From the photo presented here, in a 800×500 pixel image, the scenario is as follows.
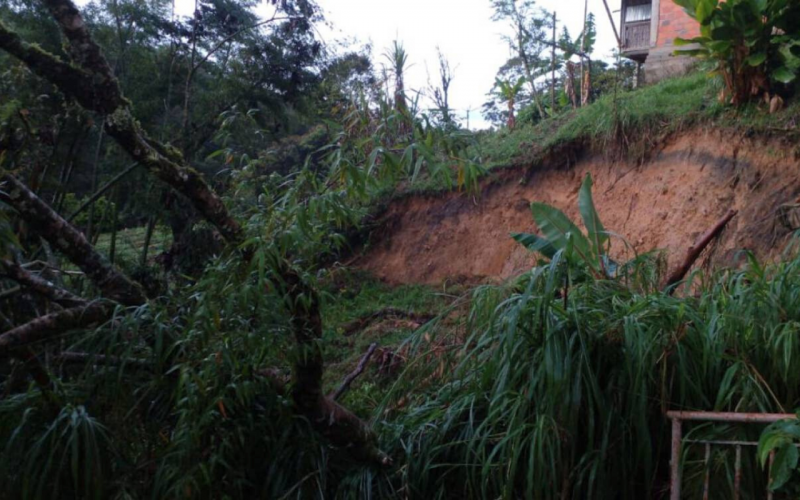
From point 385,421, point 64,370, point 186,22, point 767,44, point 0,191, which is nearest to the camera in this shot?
point 0,191

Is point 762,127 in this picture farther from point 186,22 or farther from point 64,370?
point 186,22

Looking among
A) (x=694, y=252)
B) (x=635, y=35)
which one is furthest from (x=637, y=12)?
(x=694, y=252)

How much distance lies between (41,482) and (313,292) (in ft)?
5.20

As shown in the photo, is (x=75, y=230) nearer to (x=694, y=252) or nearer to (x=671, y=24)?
(x=694, y=252)

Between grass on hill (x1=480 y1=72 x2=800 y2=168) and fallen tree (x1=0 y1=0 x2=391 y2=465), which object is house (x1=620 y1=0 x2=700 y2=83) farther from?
fallen tree (x1=0 y1=0 x2=391 y2=465)

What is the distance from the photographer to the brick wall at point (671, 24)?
12.0 meters

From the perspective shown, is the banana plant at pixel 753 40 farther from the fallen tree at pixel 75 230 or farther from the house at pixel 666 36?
the fallen tree at pixel 75 230

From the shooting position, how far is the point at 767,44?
7.56 m

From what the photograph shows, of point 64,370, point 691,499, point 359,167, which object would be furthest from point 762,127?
point 64,370

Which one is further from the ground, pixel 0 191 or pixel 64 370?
pixel 0 191

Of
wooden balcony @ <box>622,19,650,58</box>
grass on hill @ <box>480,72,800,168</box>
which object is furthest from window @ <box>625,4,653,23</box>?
grass on hill @ <box>480,72,800,168</box>

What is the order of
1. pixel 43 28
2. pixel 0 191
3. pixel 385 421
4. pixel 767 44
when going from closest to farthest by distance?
pixel 0 191
pixel 385 421
pixel 767 44
pixel 43 28

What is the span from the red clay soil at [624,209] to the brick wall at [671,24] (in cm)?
401

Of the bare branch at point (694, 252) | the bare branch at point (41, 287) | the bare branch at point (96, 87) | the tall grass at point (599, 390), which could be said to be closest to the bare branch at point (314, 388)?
the tall grass at point (599, 390)
